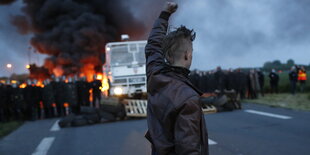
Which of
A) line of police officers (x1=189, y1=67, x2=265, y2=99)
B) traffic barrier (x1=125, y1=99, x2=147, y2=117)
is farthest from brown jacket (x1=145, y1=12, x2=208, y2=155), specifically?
line of police officers (x1=189, y1=67, x2=265, y2=99)

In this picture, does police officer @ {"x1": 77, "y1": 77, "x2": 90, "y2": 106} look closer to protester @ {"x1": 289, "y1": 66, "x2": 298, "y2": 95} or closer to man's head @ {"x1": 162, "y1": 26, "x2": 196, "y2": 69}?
protester @ {"x1": 289, "y1": 66, "x2": 298, "y2": 95}

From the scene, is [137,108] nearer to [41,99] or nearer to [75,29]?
[41,99]

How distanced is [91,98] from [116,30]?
17.3 meters

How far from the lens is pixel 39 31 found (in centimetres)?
3122

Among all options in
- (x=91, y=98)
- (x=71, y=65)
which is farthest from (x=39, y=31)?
(x=91, y=98)

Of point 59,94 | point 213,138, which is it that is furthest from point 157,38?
point 59,94

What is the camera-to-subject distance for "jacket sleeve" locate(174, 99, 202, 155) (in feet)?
5.55

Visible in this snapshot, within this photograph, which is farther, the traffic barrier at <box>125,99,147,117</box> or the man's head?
the traffic barrier at <box>125,99,147,117</box>

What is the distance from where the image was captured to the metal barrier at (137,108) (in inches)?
430

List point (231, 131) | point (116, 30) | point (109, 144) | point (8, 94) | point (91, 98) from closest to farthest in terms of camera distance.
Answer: point (109, 144) → point (231, 131) → point (8, 94) → point (91, 98) → point (116, 30)

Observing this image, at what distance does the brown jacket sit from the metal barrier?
29.4 ft

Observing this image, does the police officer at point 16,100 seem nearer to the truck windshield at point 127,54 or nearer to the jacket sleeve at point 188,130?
the truck windshield at point 127,54

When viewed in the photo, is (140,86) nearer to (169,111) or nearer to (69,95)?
(69,95)

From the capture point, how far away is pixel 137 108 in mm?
11672
